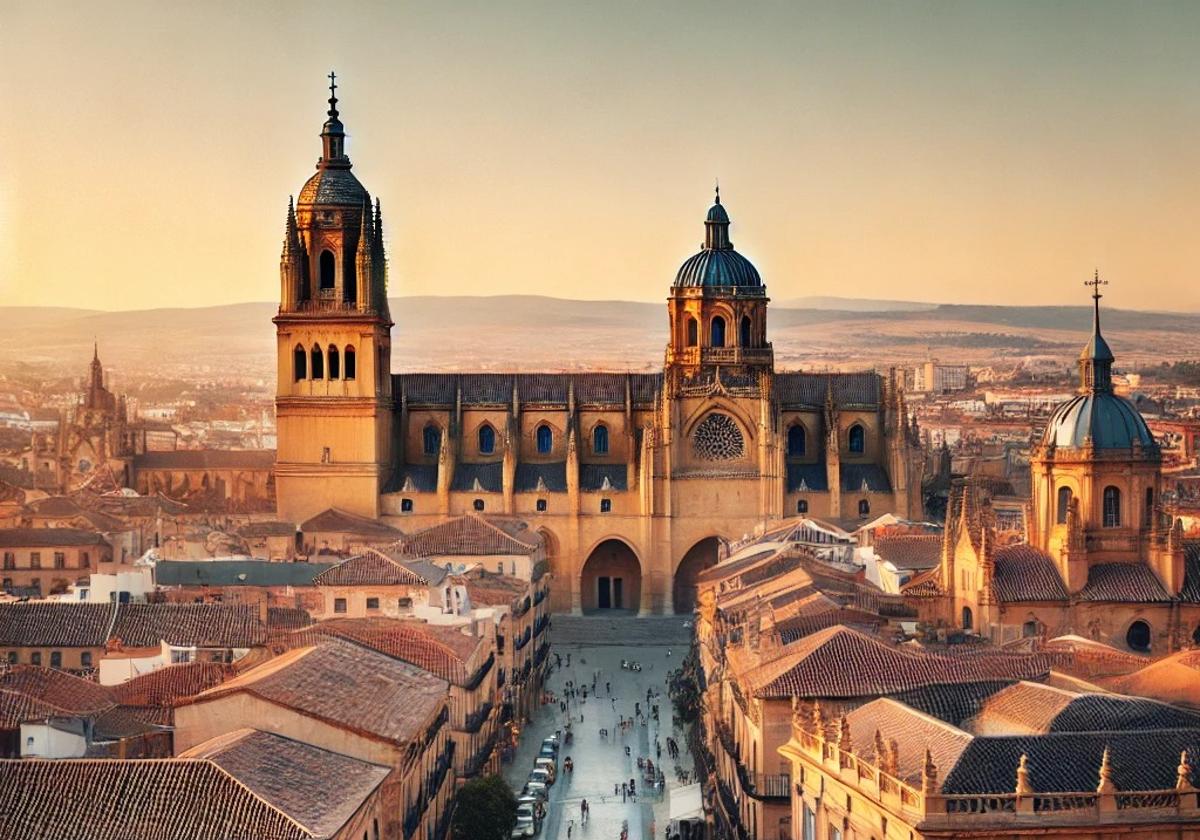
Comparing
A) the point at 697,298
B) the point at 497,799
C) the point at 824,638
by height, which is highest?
the point at 697,298

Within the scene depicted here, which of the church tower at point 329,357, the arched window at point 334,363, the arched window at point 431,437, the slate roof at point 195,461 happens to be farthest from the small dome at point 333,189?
the slate roof at point 195,461

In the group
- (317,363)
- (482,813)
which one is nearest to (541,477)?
(317,363)

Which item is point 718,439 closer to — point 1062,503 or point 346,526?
point 346,526

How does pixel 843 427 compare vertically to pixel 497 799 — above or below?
above

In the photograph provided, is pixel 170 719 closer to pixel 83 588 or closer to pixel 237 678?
pixel 237 678

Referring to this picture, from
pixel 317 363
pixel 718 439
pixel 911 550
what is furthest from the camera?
pixel 317 363

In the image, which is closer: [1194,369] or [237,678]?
[237,678]

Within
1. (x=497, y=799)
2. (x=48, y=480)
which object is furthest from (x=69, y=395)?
(x=497, y=799)

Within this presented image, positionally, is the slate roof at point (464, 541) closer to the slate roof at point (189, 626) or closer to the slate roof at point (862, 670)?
the slate roof at point (189, 626)
